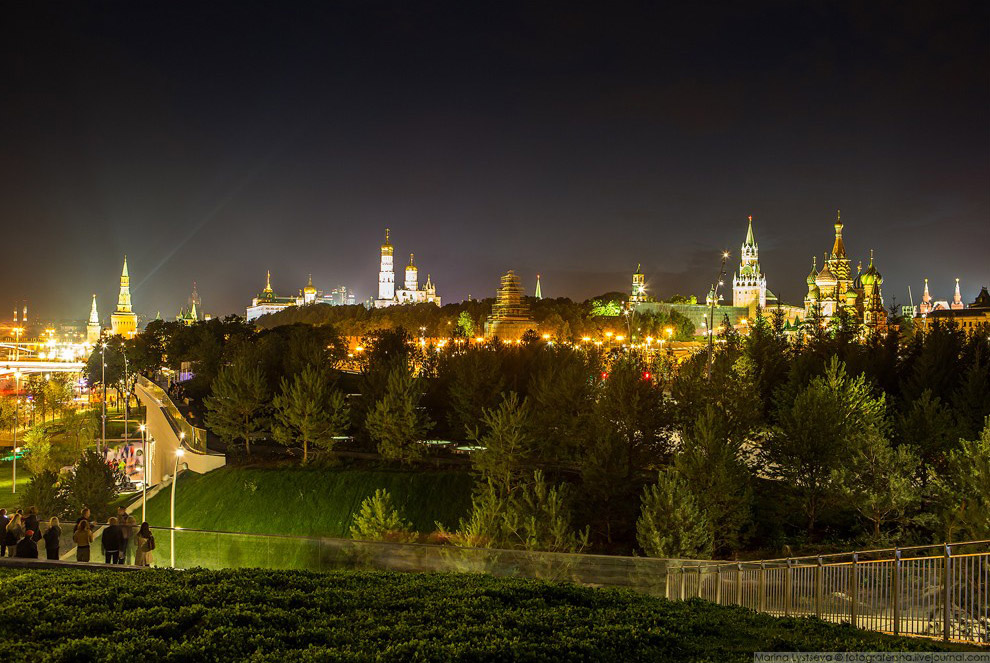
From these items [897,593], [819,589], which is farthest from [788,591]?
[897,593]

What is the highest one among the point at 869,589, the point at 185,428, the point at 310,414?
the point at 310,414

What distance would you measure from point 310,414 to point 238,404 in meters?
6.04

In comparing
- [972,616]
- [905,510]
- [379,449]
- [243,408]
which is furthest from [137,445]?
[972,616]

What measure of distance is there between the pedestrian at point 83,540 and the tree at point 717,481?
18.0 m

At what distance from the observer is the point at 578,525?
3053 cm

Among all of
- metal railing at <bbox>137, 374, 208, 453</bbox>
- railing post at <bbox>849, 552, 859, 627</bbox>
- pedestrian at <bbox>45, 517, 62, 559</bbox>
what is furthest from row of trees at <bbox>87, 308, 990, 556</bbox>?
pedestrian at <bbox>45, 517, 62, 559</bbox>

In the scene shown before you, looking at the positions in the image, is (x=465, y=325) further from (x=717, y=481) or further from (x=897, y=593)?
(x=897, y=593)

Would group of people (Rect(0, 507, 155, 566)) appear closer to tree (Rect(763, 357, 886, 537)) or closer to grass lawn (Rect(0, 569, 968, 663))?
grass lawn (Rect(0, 569, 968, 663))

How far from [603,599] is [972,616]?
5.44 metres

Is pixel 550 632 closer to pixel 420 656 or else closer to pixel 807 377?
pixel 420 656

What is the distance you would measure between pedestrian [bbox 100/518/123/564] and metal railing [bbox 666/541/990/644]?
12.1m

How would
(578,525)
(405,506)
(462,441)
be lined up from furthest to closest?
(462,441)
(405,506)
(578,525)

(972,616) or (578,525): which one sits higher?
(972,616)

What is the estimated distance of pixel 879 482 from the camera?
25359 millimetres
